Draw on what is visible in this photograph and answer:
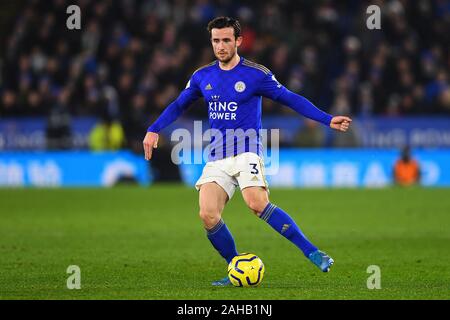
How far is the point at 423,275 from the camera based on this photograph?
8.86 m

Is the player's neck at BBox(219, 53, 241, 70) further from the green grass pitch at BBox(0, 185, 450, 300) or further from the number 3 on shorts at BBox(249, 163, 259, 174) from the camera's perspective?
the green grass pitch at BBox(0, 185, 450, 300)

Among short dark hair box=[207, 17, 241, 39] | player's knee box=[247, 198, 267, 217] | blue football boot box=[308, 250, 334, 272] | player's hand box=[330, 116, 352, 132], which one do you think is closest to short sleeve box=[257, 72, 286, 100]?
short dark hair box=[207, 17, 241, 39]

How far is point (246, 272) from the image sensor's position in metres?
8.12

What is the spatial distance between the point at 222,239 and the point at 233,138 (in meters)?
0.86

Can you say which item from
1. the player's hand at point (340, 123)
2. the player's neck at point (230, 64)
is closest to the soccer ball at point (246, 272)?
the player's hand at point (340, 123)

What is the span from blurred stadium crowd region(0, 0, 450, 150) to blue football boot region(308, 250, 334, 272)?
1469 centimetres

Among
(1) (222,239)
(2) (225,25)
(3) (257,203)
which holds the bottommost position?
(1) (222,239)

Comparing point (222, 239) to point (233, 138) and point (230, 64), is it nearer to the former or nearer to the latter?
point (233, 138)

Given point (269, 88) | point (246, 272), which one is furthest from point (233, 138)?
point (246, 272)

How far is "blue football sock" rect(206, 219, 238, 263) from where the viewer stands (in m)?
A: 8.38

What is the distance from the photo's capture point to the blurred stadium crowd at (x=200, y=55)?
2333cm

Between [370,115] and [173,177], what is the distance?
4.75 meters

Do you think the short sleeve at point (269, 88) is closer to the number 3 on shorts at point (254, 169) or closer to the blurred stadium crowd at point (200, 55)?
the number 3 on shorts at point (254, 169)

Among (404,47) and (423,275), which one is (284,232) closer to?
(423,275)
